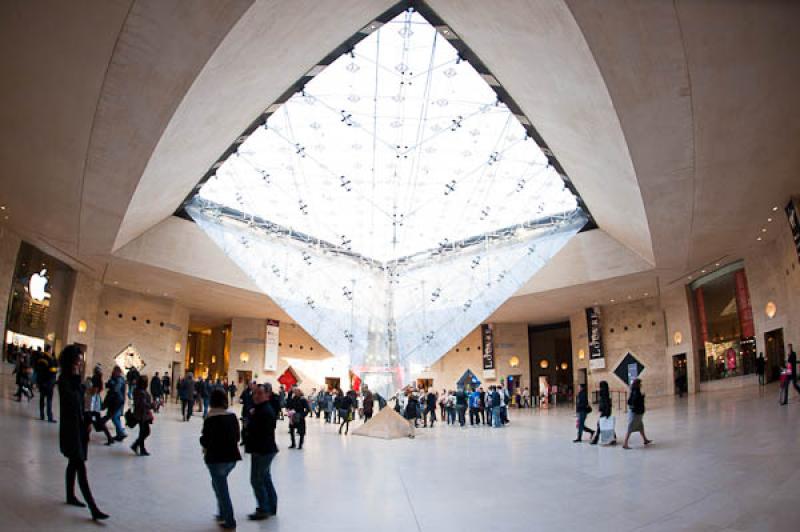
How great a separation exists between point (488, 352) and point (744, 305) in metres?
14.7

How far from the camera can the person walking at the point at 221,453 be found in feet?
15.8

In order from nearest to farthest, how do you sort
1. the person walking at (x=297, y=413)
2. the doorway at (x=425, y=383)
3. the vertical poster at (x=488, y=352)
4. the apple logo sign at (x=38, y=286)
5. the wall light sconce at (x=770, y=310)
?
the person walking at (x=297, y=413), the wall light sconce at (x=770, y=310), the apple logo sign at (x=38, y=286), the vertical poster at (x=488, y=352), the doorway at (x=425, y=383)

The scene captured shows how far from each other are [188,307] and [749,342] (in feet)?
87.9

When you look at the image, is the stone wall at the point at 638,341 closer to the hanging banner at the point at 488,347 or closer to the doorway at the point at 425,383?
the hanging banner at the point at 488,347

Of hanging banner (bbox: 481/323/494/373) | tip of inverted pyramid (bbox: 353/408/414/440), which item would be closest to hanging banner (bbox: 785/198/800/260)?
tip of inverted pyramid (bbox: 353/408/414/440)

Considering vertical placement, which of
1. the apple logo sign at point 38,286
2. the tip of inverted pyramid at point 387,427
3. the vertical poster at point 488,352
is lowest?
the tip of inverted pyramid at point 387,427

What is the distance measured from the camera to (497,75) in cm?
1442

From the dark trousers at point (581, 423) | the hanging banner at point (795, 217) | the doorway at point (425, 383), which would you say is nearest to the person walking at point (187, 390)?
the dark trousers at point (581, 423)

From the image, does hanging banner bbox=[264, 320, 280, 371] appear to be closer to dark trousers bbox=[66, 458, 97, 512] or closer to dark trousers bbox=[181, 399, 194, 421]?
dark trousers bbox=[181, 399, 194, 421]

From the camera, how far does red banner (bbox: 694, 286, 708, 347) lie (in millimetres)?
25109

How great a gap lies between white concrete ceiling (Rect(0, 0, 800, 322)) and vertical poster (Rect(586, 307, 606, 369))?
11.3 meters

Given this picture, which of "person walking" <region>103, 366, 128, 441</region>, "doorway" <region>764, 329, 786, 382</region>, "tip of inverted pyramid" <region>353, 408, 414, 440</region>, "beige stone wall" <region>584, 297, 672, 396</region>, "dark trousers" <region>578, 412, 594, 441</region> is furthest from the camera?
"beige stone wall" <region>584, 297, 672, 396</region>

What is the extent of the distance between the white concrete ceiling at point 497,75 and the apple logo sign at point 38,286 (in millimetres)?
2337

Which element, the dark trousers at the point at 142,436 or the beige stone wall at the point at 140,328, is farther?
the beige stone wall at the point at 140,328
